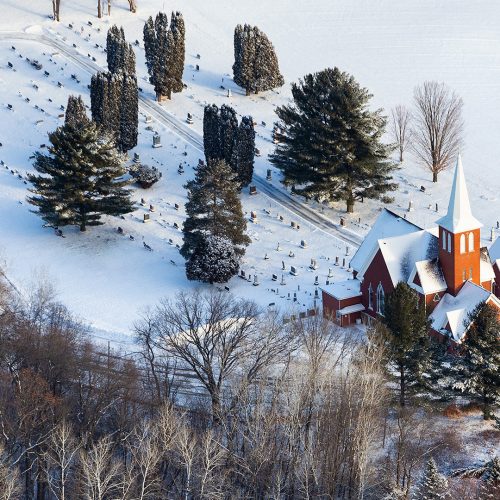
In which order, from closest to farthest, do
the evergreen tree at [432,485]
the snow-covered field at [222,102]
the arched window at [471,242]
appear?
the evergreen tree at [432,485], the arched window at [471,242], the snow-covered field at [222,102]

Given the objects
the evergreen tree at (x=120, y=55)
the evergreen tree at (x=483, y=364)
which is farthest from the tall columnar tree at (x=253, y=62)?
the evergreen tree at (x=483, y=364)

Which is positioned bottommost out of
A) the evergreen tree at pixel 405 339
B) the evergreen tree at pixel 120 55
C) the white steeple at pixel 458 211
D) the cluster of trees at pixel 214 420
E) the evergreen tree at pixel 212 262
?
the cluster of trees at pixel 214 420

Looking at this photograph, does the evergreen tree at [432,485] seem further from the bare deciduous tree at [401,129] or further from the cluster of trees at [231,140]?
the bare deciduous tree at [401,129]

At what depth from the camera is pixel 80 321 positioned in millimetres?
83500

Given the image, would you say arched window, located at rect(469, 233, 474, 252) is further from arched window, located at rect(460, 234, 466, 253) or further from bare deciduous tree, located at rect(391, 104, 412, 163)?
bare deciduous tree, located at rect(391, 104, 412, 163)

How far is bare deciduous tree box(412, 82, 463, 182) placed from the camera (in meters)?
107

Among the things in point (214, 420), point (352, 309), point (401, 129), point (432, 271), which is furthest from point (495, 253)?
point (401, 129)

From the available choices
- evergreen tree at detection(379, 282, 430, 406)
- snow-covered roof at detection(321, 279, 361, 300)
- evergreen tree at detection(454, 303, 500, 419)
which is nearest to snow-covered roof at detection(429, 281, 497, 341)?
evergreen tree at detection(379, 282, 430, 406)

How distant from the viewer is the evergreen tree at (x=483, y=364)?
72375 millimetres

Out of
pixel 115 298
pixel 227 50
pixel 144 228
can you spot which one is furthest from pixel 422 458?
pixel 227 50

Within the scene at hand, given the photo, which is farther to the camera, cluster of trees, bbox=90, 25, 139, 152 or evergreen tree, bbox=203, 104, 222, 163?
cluster of trees, bbox=90, 25, 139, 152

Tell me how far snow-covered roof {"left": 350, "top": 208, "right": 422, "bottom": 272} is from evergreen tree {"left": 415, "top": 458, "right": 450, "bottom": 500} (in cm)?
2125

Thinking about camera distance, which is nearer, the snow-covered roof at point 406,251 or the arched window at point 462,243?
the arched window at point 462,243

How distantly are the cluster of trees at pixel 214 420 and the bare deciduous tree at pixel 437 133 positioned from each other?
3506cm
